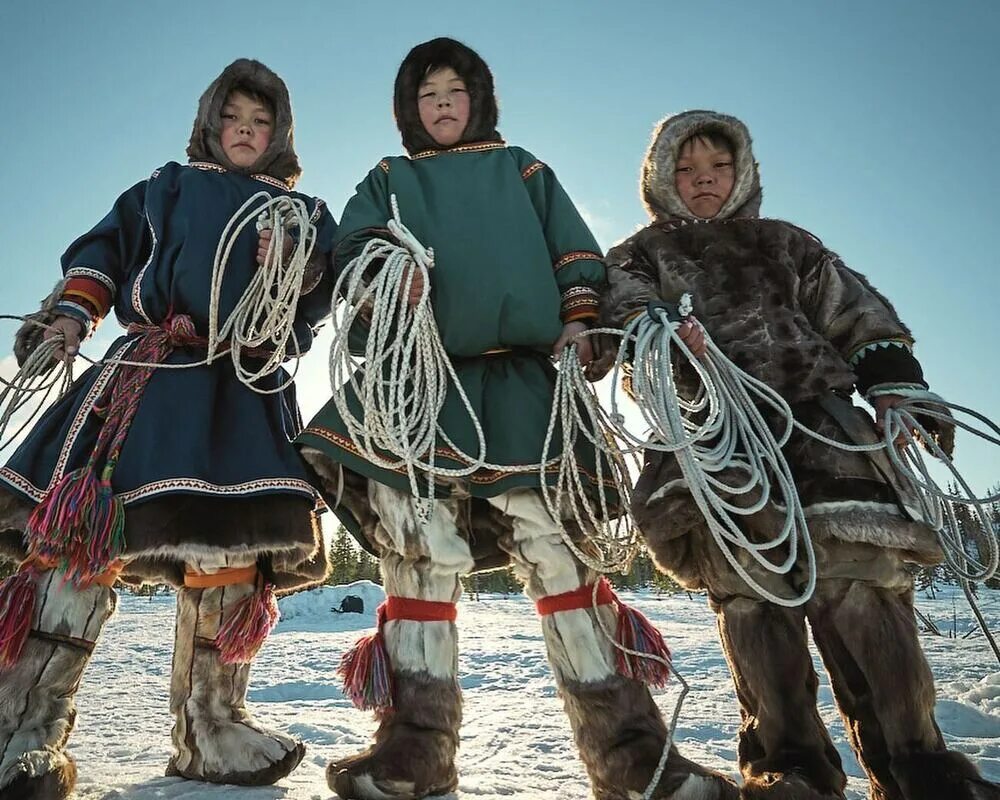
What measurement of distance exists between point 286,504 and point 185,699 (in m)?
0.65

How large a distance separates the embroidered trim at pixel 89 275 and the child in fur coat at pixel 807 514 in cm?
158

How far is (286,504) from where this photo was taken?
209 centimetres

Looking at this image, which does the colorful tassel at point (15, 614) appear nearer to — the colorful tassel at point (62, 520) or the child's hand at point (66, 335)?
the colorful tassel at point (62, 520)

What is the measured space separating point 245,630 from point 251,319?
94cm

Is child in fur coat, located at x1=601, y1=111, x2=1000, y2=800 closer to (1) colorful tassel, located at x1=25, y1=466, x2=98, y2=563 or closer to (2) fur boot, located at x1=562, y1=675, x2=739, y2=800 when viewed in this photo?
(2) fur boot, located at x1=562, y1=675, x2=739, y2=800

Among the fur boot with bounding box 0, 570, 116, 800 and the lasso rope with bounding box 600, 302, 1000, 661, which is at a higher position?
the lasso rope with bounding box 600, 302, 1000, 661

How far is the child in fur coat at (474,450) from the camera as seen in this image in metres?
1.69

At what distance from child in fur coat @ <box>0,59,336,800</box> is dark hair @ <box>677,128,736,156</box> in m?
1.23

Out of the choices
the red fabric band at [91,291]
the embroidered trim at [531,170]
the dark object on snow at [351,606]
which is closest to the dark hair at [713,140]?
the embroidered trim at [531,170]

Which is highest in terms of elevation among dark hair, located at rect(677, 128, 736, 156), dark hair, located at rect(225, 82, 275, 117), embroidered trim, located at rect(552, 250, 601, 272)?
dark hair, located at rect(225, 82, 275, 117)

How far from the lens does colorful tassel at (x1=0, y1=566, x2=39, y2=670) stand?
5.93 feet

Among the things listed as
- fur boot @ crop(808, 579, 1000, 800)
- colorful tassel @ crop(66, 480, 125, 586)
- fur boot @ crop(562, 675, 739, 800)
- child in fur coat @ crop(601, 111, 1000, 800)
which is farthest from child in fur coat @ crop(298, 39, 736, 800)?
colorful tassel @ crop(66, 480, 125, 586)

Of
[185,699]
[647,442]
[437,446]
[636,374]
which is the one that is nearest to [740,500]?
[647,442]

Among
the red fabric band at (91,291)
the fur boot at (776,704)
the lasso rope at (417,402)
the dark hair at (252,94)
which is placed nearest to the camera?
the fur boot at (776,704)
